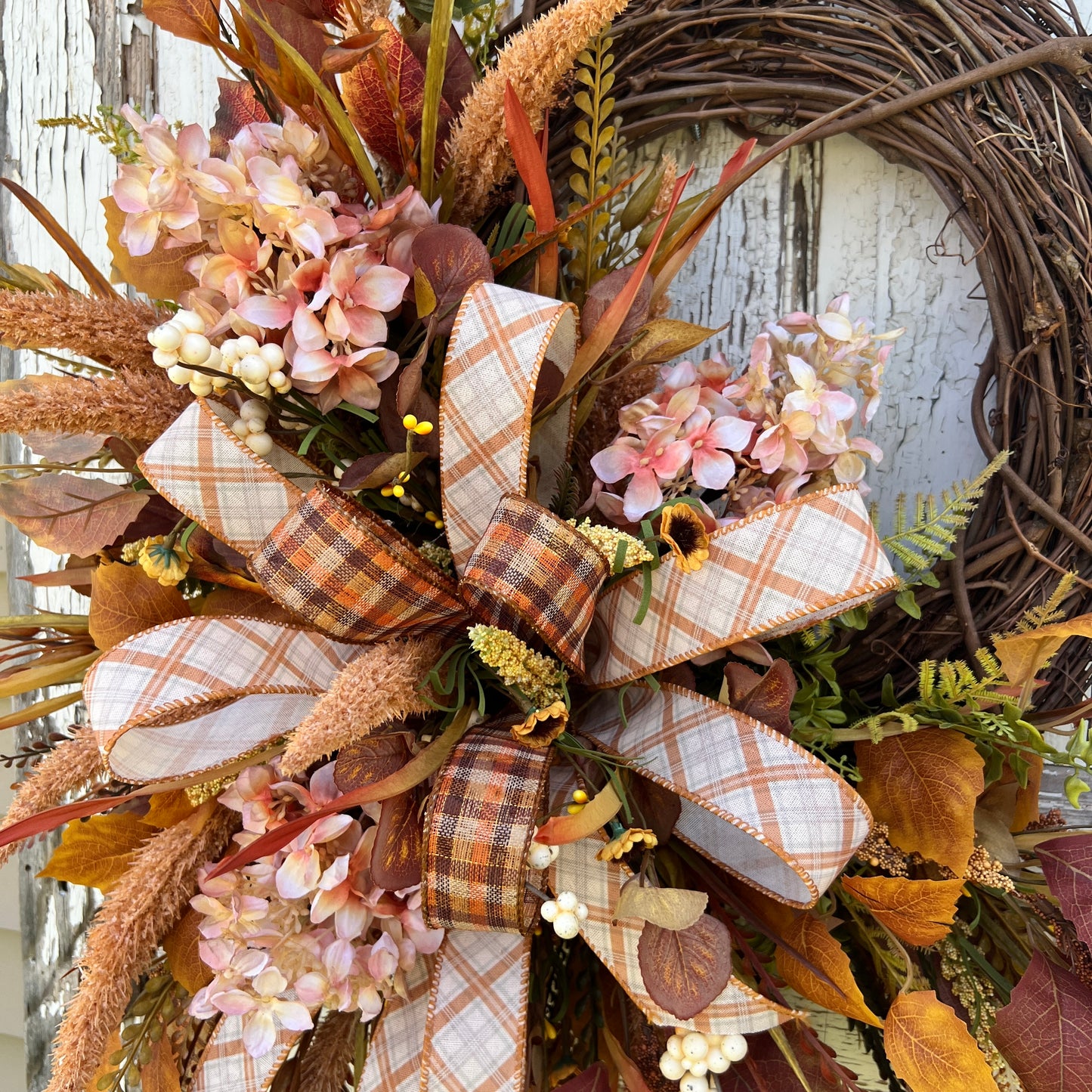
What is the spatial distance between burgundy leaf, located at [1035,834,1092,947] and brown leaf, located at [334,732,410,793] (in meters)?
0.41

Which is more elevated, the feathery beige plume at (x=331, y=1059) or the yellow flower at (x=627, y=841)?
the yellow flower at (x=627, y=841)

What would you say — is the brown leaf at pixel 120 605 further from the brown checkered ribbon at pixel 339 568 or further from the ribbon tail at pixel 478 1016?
the ribbon tail at pixel 478 1016

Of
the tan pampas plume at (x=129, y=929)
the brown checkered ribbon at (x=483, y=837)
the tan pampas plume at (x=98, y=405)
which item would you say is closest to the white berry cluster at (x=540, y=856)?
the brown checkered ribbon at (x=483, y=837)

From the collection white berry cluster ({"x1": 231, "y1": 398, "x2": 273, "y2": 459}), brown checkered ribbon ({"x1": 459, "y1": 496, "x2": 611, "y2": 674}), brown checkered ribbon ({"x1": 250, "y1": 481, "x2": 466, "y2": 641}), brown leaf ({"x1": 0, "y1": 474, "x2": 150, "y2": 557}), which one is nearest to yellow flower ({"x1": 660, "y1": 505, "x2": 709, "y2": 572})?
brown checkered ribbon ({"x1": 459, "y1": 496, "x2": 611, "y2": 674})

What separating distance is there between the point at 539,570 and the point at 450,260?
213 millimetres

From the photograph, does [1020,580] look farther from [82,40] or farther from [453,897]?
[82,40]

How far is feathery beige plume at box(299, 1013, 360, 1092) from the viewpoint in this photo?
65cm

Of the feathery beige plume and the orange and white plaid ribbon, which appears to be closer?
the orange and white plaid ribbon

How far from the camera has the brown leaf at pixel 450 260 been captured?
53 cm

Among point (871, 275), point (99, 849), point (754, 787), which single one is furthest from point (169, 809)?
point (871, 275)

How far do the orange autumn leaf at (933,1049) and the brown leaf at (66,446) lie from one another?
0.64 metres

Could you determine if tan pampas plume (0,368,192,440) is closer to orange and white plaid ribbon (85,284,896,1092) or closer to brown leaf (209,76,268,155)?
orange and white plaid ribbon (85,284,896,1092)

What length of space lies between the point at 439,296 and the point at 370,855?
35cm

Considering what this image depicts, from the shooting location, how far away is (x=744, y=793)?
1.61 feet
